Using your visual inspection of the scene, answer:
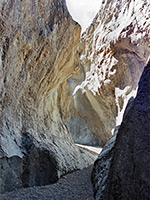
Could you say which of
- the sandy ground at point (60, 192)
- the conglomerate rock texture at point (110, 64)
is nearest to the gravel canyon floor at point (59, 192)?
the sandy ground at point (60, 192)

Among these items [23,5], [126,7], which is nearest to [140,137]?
[23,5]

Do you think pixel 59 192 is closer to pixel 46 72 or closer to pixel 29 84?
pixel 29 84

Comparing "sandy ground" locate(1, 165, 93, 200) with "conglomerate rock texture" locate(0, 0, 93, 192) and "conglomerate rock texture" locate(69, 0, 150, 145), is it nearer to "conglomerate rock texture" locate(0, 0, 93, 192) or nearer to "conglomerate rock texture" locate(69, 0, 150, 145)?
"conglomerate rock texture" locate(0, 0, 93, 192)

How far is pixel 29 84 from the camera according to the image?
516 cm

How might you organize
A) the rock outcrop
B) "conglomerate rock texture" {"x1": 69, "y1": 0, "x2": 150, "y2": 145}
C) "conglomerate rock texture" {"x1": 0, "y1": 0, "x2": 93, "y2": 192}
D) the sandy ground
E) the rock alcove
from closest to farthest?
the rock outcrop → the sandy ground → "conglomerate rock texture" {"x1": 0, "y1": 0, "x2": 93, "y2": 192} → the rock alcove → "conglomerate rock texture" {"x1": 69, "y1": 0, "x2": 150, "y2": 145}

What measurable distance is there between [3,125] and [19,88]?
1.08 m

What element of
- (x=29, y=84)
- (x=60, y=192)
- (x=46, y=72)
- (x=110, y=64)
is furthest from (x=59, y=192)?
(x=110, y=64)

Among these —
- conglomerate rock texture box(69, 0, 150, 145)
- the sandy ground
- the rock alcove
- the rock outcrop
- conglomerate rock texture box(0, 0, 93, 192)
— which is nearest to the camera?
the rock outcrop

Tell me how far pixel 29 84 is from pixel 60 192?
3011 millimetres

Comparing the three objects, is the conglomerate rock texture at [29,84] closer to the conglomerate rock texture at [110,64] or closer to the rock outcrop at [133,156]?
the rock outcrop at [133,156]

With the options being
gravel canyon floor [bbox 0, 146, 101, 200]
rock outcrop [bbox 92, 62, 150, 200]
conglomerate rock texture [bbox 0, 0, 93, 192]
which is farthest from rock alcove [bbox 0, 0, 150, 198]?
rock outcrop [bbox 92, 62, 150, 200]

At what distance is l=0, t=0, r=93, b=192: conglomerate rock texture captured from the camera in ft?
12.2

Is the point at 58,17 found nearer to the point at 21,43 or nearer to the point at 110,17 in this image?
the point at 21,43

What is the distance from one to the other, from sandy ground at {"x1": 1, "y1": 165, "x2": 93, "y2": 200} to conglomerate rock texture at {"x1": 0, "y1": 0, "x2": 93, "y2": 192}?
24cm
